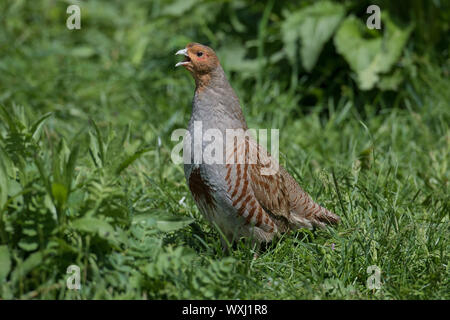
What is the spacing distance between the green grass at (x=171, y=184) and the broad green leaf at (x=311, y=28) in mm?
467

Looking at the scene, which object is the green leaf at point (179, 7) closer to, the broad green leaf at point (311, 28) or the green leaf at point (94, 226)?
the broad green leaf at point (311, 28)

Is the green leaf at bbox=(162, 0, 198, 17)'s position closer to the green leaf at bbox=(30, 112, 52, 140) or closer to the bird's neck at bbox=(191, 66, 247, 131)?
the bird's neck at bbox=(191, 66, 247, 131)

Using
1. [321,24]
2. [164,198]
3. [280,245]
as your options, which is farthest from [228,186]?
[321,24]

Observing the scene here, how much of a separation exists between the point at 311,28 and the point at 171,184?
2.43 m

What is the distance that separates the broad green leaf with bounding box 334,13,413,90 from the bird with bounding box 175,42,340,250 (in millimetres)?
2379

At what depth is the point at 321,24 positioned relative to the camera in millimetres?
5906

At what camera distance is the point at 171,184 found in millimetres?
4516

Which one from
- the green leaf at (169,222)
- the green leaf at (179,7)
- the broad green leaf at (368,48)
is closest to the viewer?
the green leaf at (169,222)

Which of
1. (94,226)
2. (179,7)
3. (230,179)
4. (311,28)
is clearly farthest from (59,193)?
(179,7)

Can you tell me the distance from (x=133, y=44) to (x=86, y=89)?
131 cm

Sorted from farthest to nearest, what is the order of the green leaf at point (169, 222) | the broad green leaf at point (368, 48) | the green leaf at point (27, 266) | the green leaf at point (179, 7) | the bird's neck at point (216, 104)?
the green leaf at point (179, 7) → the broad green leaf at point (368, 48) → the bird's neck at point (216, 104) → the green leaf at point (169, 222) → the green leaf at point (27, 266)

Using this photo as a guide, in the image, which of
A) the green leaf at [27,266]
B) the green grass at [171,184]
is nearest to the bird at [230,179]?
the green grass at [171,184]

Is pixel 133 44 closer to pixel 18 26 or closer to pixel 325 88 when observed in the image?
pixel 18 26

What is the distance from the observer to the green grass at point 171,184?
9.85 feet
